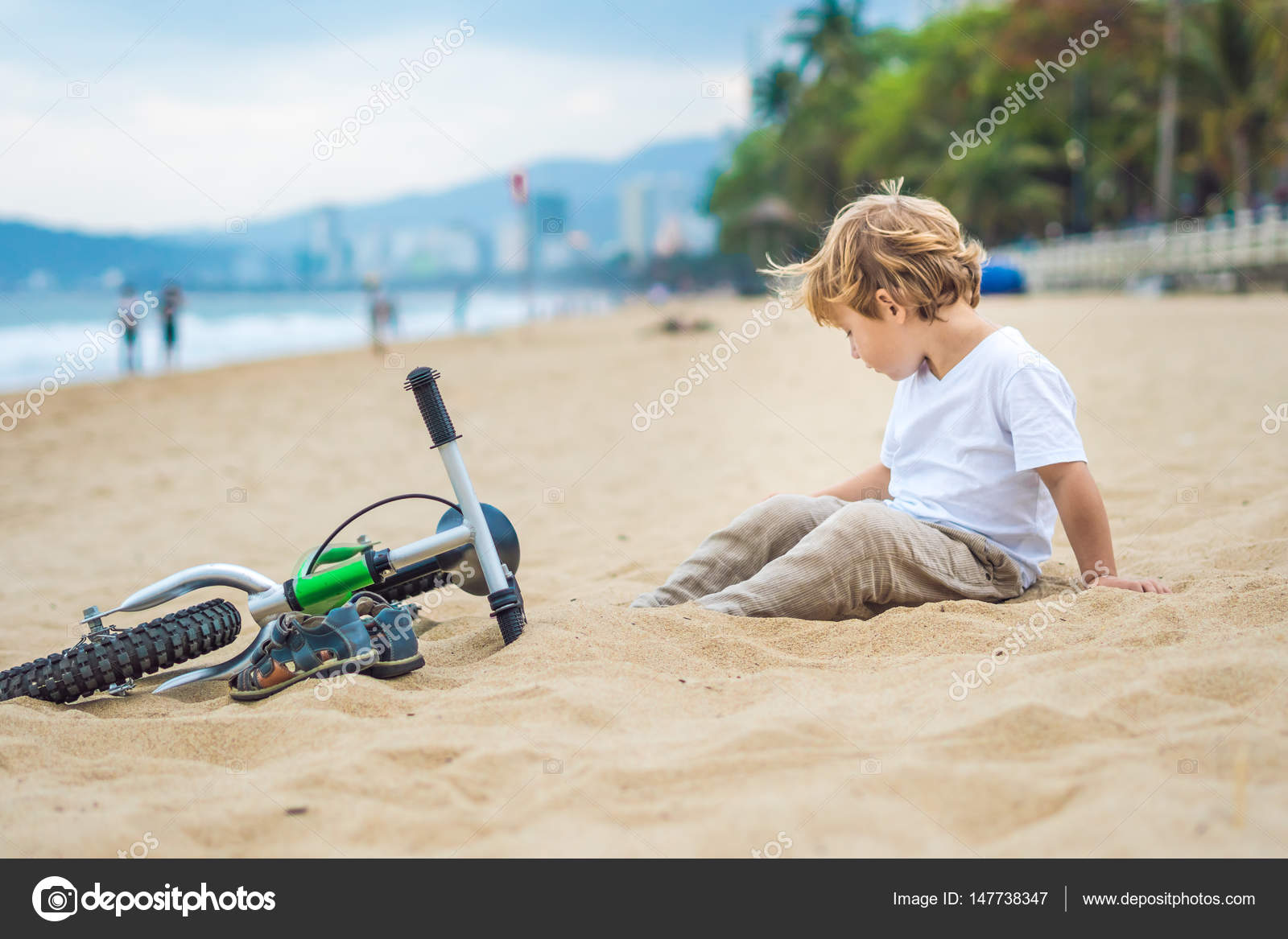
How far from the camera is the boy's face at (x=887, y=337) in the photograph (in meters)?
2.51

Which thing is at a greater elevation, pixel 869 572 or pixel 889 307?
pixel 889 307

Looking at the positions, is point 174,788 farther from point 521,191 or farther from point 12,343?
point 12,343

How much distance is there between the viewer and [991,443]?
2.45 meters

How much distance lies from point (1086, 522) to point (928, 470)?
406 mm

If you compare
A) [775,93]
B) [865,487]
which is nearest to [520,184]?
[865,487]

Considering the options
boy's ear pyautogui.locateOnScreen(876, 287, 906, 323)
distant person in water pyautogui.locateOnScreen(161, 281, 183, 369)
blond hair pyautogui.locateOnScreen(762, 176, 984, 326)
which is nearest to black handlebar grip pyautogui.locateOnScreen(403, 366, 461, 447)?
blond hair pyautogui.locateOnScreen(762, 176, 984, 326)

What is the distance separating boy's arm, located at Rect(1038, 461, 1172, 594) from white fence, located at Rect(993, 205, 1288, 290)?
17438 millimetres

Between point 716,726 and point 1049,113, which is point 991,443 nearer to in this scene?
point 716,726

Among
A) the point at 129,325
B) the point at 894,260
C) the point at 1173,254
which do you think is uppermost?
the point at 1173,254

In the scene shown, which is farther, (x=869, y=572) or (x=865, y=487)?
(x=865, y=487)

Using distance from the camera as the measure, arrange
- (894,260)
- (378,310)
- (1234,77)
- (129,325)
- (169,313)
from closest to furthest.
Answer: (894,260)
(129,325)
(169,313)
(378,310)
(1234,77)

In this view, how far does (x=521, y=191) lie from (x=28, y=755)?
16.2 metres
